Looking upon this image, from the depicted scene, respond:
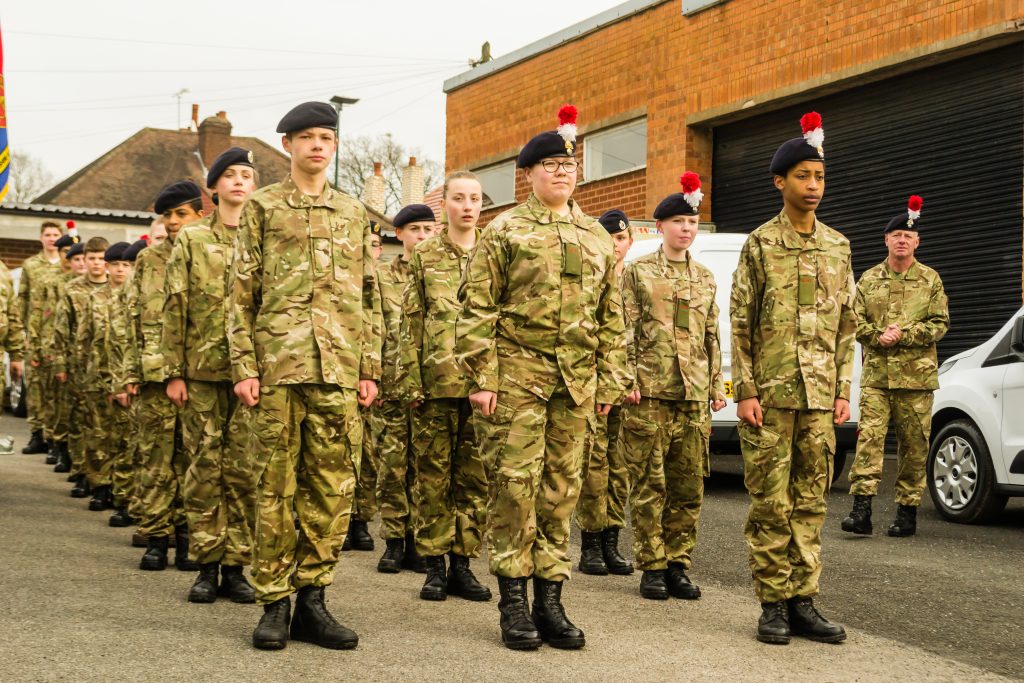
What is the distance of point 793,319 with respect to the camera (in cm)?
611

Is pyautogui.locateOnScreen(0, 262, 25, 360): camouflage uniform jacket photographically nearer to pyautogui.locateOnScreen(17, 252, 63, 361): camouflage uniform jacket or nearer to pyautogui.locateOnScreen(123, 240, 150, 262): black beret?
pyautogui.locateOnScreen(123, 240, 150, 262): black beret

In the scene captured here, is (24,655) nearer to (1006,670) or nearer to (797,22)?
(1006,670)

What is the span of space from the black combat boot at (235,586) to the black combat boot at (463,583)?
42.1 inches

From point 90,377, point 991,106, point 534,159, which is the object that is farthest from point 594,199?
point 534,159

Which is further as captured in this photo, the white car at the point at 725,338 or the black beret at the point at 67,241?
the black beret at the point at 67,241

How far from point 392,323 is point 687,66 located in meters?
12.0

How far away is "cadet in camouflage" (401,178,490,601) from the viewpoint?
683 centimetres

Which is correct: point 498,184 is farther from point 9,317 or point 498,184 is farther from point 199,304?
point 199,304

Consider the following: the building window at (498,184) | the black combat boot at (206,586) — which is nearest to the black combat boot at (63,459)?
the black combat boot at (206,586)

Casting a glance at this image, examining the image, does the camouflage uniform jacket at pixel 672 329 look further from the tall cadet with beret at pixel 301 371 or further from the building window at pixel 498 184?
the building window at pixel 498 184

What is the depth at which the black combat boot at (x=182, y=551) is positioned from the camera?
7496 millimetres

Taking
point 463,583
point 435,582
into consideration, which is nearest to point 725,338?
point 463,583

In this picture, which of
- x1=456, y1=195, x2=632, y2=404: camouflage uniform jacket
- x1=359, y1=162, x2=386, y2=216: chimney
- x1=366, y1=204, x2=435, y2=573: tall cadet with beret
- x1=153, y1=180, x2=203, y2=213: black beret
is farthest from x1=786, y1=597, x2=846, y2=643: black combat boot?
x1=359, y1=162, x2=386, y2=216: chimney

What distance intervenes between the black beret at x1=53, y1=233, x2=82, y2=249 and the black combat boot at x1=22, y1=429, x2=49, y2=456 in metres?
2.77
